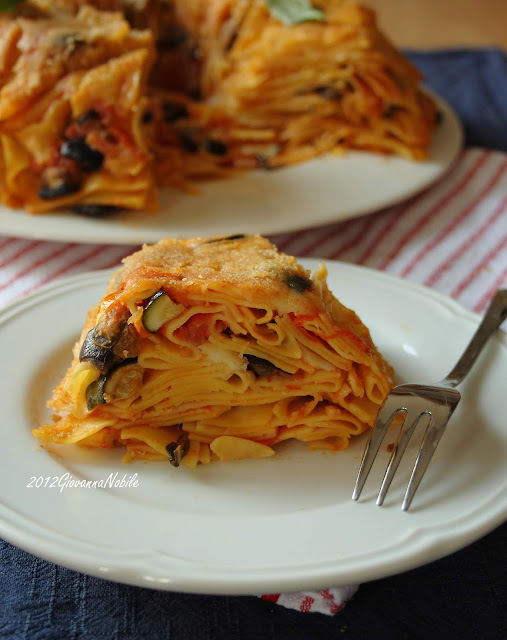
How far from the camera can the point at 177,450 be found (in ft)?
6.36

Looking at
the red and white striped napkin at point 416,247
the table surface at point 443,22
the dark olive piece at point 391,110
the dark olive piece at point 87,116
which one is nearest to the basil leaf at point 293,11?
the dark olive piece at point 391,110

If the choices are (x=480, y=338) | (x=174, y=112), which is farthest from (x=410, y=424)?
(x=174, y=112)

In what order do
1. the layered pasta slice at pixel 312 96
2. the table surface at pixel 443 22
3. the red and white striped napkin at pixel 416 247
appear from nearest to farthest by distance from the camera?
the red and white striped napkin at pixel 416 247 → the layered pasta slice at pixel 312 96 → the table surface at pixel 443 22

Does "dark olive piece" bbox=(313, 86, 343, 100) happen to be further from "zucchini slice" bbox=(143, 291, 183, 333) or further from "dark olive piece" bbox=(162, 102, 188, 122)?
"zucchini slice" bbox=(143, 291, 183, 333)

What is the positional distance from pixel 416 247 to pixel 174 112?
1.51 metres

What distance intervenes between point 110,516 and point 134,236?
155 cm

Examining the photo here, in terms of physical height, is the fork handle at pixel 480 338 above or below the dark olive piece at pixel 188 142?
above

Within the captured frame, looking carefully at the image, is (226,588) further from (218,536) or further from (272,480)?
(272,480)

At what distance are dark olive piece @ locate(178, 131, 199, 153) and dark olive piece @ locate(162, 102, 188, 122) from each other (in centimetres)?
18

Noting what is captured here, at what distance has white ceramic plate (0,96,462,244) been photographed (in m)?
3.12

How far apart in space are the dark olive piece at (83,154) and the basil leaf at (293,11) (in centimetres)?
126

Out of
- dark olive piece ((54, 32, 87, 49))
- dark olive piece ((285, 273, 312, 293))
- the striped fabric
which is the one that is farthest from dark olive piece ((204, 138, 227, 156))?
dark olive piece ((285, 273, 312, 293))

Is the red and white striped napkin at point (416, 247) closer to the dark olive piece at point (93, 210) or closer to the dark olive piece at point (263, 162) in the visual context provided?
the dark olive piece at point (93, 210)

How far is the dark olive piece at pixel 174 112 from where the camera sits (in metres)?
4.07
